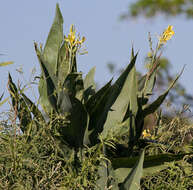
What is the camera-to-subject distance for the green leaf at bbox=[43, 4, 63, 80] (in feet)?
9.25

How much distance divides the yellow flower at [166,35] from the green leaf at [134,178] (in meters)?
0.85

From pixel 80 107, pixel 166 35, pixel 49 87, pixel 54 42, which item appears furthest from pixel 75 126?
pixel 166 35

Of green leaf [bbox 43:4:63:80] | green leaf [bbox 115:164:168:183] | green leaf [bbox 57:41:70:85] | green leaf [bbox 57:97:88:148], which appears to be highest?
green leaf [bbox 43:4:63:80]

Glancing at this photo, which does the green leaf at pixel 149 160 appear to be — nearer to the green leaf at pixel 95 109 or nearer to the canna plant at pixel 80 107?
the canna plant at pixel 80 107

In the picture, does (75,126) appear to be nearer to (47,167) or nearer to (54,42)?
(47,167)

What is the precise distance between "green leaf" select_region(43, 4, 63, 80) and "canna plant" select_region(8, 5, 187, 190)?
19 mm

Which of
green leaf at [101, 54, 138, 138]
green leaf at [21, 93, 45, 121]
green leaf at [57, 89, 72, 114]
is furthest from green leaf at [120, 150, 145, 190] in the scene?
green leaf at [21, 93, 45, 121]

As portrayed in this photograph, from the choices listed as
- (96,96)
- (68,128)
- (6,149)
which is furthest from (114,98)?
(6,149)

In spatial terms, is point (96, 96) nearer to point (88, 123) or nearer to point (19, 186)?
point (88, 123)

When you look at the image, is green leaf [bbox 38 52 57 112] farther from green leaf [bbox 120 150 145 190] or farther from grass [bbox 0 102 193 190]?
green leaf [bbox 120 150 145 190]

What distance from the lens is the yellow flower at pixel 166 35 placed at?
2803 millimetres

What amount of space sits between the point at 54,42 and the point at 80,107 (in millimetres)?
600

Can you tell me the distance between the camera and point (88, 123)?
8.24 ft

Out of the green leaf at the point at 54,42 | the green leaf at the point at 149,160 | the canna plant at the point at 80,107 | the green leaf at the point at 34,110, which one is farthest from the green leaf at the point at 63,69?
the green leaf at the point at 149,160
